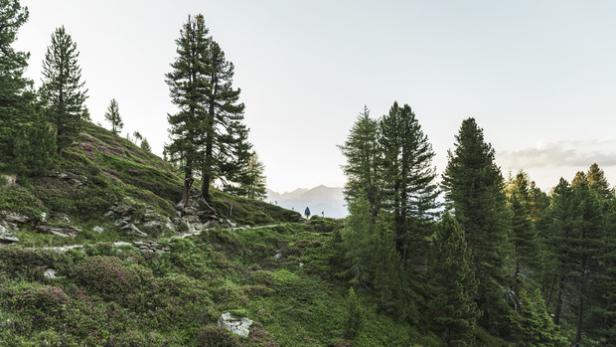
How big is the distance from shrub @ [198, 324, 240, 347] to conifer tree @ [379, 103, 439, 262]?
1877 centimetres

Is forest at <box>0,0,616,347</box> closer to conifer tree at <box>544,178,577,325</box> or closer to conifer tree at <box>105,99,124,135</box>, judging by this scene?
conifer tree at <box>544,178,577,325</box>

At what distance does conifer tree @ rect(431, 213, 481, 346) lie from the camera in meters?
21.2

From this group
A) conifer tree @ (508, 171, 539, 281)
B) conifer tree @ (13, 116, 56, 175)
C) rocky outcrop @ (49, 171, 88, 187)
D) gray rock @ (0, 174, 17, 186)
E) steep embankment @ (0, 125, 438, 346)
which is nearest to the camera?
steep embankment @ (0, 125, 438, 346)

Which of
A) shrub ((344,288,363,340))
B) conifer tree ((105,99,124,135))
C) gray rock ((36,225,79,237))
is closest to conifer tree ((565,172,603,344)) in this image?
shrub ((344,288,363,340))

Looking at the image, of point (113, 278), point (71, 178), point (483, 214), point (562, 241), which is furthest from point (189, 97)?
point (562, 241)

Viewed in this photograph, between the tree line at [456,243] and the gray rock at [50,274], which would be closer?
the gray rock at [50,274]

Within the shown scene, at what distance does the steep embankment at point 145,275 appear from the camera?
454 inches

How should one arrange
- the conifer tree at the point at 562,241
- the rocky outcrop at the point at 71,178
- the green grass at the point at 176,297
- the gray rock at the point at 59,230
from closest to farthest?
the green grass at the point at 176,297 → the gray rock at the point at 59,230 → the rocky outcrop at the point at 71,178 → the conifer tree at the point at 562,241

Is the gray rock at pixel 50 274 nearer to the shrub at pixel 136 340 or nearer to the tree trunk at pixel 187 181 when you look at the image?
the shrub at pixel 136 340

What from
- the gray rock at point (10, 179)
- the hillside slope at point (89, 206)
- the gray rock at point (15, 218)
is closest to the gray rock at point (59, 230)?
the hillside slope at point (89, 206)

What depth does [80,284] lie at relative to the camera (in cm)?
1344

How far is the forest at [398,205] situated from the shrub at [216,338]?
24.6 ft

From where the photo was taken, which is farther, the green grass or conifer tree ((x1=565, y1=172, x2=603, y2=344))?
conifer tree ((x1=565, y1=172, x2=603, y2=344))

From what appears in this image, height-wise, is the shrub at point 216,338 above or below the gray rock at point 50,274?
below
